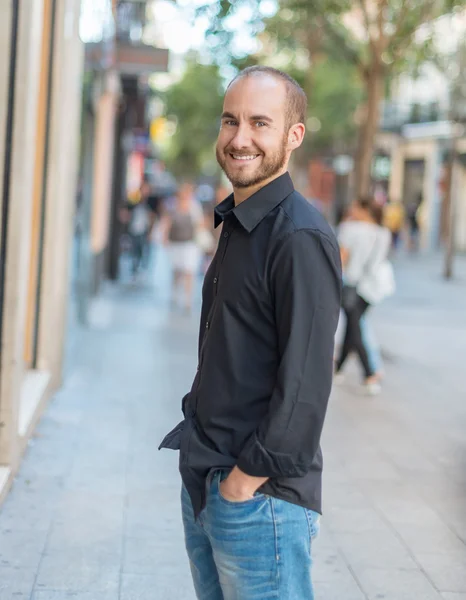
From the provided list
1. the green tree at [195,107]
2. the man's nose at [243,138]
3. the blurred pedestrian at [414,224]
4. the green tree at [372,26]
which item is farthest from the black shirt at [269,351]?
the green tree at [195,107]

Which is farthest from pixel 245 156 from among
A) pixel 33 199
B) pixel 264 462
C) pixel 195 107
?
pixel 195 107

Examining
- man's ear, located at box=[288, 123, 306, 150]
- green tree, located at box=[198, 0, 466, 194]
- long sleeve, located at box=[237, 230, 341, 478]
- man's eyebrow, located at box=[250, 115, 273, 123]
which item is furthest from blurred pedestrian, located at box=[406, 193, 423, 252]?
long sleeve, located at box=[237, 230, 341, 478]

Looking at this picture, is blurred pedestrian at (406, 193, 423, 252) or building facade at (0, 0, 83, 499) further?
blurred pedestrian at (406, 193, 423, 252)

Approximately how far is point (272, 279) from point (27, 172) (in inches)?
137

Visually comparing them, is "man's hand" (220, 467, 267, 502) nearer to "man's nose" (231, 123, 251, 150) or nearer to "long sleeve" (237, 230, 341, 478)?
"long sleeve" (237, 230, 341, 478)

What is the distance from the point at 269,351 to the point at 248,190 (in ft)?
1.32

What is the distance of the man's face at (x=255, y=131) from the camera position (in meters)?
2.52

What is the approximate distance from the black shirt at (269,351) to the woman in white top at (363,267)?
279 inches

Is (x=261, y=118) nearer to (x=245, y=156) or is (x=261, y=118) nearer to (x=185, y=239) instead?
(x=245, y=156)

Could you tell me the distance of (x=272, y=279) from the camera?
243 centimetres

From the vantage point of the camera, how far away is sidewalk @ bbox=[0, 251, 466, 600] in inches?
182

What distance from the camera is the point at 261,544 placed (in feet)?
8.11

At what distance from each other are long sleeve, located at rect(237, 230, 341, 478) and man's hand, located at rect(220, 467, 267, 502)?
0.03 metres

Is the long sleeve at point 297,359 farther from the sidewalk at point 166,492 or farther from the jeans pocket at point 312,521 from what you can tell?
the sidewalk at point 166,492
